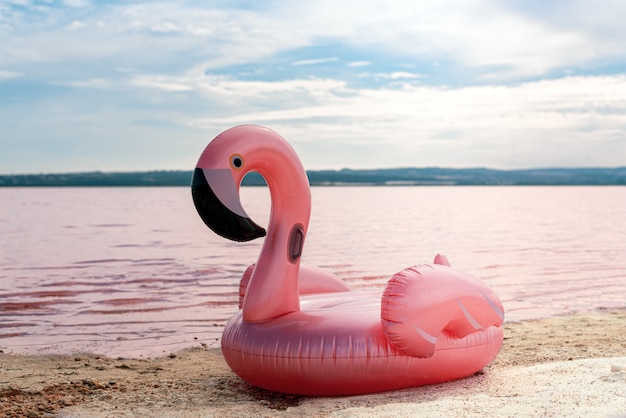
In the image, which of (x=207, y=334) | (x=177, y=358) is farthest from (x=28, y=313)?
(x=177, y=358)

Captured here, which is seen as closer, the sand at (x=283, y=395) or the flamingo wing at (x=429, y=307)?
the sand at (x=283, y=395)

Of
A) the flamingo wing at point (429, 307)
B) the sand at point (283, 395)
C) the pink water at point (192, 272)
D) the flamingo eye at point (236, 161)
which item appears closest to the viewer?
the sand at point (283, 395)

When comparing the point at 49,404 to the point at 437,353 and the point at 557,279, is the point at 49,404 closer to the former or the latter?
the point at 437,353

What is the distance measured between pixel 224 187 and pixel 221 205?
0.41 ft

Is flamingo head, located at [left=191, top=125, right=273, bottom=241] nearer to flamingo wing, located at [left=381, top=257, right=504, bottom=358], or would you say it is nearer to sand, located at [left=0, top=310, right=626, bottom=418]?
flamingo wing, located at [left=381, top=257, right=504, bottom=358]

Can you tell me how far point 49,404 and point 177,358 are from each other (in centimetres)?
190

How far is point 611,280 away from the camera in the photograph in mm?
11898

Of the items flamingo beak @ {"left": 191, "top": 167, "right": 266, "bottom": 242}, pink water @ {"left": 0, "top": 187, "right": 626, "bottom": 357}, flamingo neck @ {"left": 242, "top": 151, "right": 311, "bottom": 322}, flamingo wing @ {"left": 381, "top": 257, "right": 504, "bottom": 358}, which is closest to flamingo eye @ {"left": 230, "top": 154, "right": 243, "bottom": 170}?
flamingo beak @ {"left": 191, "top": 167, "right": 266, "bottom": 242}

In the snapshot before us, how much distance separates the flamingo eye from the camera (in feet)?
16.3

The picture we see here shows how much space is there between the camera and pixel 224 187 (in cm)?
485

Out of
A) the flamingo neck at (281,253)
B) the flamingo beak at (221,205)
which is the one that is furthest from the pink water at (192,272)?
the flamingo beak at (221,205)

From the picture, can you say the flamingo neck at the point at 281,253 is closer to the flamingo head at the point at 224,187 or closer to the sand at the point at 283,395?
the flamingo head at the point at 224,187

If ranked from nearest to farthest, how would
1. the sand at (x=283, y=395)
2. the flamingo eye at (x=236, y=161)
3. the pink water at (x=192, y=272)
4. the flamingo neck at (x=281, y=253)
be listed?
the sand at (x=283, y=395) → the flamingo eye at (x=236, y=161) → the flamingo neck at (x=281, y=253) → the pink water at (x=192, y=272)

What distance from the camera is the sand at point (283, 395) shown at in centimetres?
426
